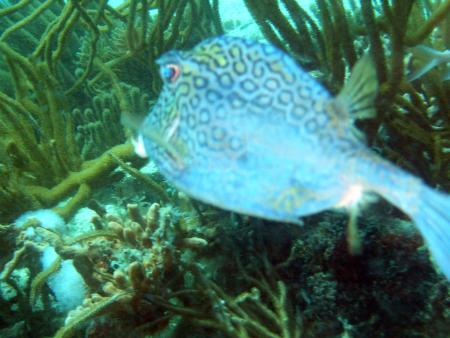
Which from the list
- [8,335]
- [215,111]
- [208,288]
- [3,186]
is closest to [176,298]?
[208,288]

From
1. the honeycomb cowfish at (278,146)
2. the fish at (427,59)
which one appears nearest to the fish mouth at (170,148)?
the honeycomb cowfish at (278,146)

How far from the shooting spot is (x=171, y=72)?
141 centimetres

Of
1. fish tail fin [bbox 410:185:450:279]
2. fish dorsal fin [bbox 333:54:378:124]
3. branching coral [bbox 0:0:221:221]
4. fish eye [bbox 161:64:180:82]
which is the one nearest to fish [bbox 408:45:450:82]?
fish dorsal fin [bbox 333:54:378:124]

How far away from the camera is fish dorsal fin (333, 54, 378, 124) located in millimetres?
1247

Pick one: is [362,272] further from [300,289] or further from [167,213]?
[167,213]

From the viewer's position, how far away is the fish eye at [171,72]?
1.40m

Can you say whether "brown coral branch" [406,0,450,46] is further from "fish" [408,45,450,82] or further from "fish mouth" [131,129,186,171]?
"fish mouth" [131,129,186,171]

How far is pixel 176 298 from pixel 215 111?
1701 mm

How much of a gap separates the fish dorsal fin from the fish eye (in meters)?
0.55

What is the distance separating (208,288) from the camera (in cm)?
234

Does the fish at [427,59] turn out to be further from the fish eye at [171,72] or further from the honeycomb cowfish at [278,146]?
the fish eye at [171,72]

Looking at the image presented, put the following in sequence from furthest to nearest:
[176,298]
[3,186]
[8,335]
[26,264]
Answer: [3,186] < [26,264] < [8,335] < [176,298]

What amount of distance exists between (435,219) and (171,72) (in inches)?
38.4

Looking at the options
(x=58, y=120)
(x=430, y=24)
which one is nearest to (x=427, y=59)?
(x=430, y=24)
